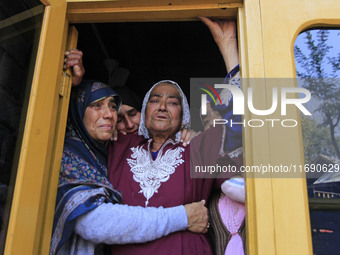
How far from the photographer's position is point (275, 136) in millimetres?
1202

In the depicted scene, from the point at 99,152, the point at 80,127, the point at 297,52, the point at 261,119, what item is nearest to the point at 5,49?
the point at 80,127

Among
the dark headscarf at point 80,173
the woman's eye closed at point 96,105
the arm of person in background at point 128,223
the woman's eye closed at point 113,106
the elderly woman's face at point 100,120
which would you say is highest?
the woman's eye closed at point 113,106

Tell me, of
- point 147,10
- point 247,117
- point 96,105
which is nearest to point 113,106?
point 96,105

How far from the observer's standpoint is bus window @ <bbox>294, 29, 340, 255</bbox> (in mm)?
1178

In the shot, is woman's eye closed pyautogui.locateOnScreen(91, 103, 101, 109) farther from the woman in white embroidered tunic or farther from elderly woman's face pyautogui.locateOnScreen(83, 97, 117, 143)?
the woman in white embroidered tunic

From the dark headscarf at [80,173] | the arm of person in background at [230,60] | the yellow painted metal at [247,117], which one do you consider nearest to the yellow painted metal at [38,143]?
the yellow painted metal at [247,117]

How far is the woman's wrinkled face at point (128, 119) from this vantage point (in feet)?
7.72

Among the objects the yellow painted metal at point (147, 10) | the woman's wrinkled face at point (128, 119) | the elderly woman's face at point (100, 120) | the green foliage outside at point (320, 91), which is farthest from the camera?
the woman's wrinkled face at point (128, 119)

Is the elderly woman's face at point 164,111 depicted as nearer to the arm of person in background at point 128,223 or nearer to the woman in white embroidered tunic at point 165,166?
the woman in white embroidered tunic at point 165,166

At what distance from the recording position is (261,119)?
124 centimetres

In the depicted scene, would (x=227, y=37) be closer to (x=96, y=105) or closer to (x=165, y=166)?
(x=165, y=166)

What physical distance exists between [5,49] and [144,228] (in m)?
1.00

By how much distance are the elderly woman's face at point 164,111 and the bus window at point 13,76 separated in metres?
1.03

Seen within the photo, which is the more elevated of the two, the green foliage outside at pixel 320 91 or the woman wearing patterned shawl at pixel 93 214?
the green foliage outside at pixel 320 91
